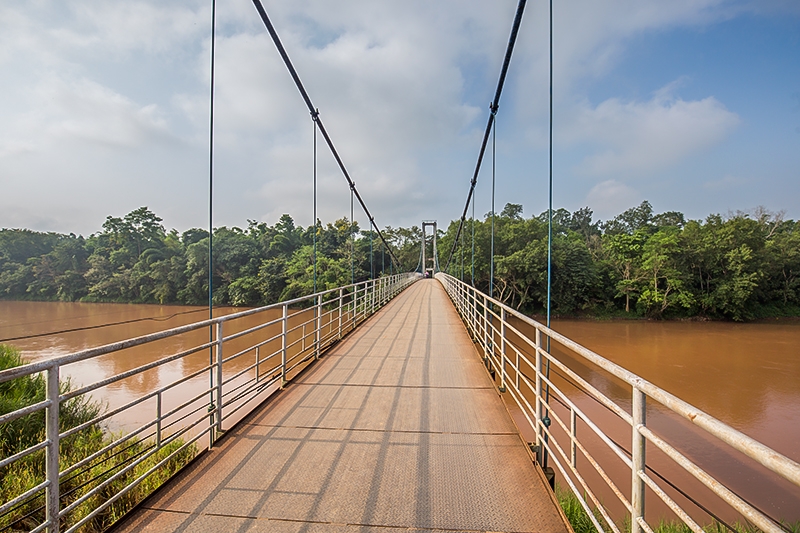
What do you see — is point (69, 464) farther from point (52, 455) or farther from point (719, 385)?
point (719, 385)

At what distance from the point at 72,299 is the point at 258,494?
160 ft

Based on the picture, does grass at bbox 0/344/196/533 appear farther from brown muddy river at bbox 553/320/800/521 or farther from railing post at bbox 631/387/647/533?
brown muddy river at bbox 553/320/800/521

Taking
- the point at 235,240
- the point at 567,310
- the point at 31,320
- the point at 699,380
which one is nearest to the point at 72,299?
the point at 31,320

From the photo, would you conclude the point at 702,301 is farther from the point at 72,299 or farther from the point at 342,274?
the point at 72,299

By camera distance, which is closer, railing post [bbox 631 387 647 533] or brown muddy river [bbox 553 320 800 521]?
railing post [bbox 631 387 647 533]

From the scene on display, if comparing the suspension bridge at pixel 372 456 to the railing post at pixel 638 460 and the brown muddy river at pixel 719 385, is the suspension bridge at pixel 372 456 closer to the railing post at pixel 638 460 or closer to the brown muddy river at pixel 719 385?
the railing post at pixel 638 460

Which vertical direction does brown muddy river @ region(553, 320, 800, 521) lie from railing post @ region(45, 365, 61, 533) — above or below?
below

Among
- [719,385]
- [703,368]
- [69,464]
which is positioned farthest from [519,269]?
[69,464]

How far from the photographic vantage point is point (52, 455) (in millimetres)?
1442

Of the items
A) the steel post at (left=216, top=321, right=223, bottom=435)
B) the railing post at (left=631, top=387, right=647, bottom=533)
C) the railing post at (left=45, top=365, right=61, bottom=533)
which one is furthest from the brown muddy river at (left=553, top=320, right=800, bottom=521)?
the railing post at (left=45, top=365, right=61, bottom=533)

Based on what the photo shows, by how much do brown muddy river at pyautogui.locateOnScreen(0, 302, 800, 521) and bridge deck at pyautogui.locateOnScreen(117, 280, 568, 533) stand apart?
10.1ft

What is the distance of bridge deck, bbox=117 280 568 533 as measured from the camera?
1728 mm

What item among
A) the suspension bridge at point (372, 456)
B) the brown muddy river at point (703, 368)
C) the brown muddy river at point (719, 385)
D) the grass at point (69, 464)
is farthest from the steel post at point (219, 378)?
the brown muddy river at point (719, 385)

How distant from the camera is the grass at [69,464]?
340 cm
